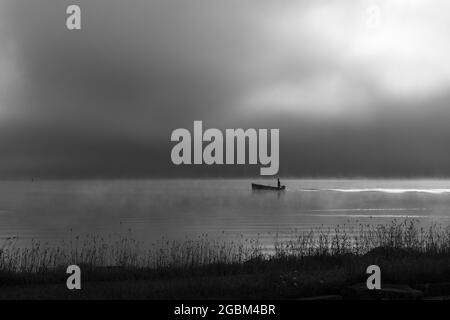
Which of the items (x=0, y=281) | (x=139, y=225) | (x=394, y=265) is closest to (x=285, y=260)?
(x=394, y=265)

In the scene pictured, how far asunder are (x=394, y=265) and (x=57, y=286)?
33.3ft

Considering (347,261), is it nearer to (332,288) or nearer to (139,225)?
(332,288)

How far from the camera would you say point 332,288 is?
12477 millimetres

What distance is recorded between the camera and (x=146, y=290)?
1292cm

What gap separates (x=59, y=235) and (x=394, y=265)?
4242 cm

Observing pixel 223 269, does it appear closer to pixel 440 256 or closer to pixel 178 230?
pixel 440 256

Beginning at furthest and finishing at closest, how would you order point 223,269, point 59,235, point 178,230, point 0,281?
point 178,230 < point 59,235 < point 223,269 < point 0,281

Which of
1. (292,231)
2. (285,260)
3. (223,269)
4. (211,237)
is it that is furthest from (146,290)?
(292,231)
